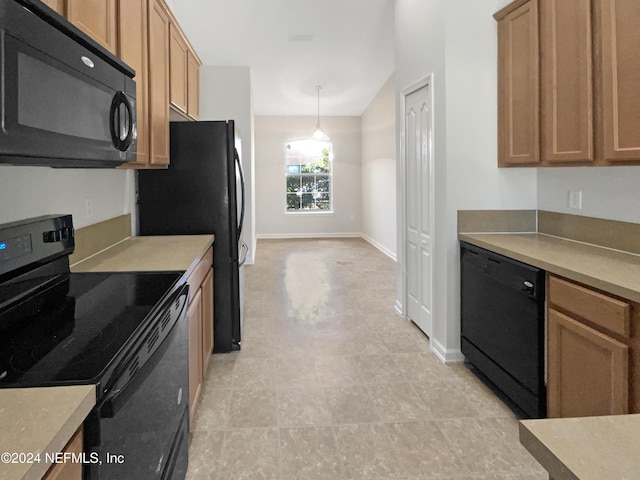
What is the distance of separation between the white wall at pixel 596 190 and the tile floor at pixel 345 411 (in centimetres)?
124

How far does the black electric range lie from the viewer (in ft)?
2.92

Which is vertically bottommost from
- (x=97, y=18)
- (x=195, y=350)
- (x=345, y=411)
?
(x=345, y=411)

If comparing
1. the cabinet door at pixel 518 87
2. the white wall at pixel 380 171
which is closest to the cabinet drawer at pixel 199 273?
the cabinet door at pixel 518 87

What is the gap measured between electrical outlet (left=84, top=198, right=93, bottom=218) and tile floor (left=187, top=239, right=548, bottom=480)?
1245 millimetres

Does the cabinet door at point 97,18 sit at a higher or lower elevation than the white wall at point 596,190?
higher

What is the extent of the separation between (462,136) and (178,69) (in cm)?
240

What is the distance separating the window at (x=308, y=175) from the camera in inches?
388

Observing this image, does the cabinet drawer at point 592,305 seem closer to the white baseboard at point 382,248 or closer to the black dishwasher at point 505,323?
the black dishwasher at point 505,323

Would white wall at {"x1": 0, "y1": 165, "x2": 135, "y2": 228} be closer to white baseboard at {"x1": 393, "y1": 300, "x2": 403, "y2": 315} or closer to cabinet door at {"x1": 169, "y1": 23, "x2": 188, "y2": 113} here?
cabinet door at {"x1": 169, "y1": 23, "x2": 188, "y2": 113}

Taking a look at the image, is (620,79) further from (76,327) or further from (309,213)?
(309,213)

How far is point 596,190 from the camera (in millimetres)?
2428

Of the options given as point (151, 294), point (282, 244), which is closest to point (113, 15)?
point (151, 294)

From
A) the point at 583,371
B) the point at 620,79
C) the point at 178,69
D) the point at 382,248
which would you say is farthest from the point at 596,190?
the point at 382,248

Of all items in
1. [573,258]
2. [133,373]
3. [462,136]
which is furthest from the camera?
[462,136]
